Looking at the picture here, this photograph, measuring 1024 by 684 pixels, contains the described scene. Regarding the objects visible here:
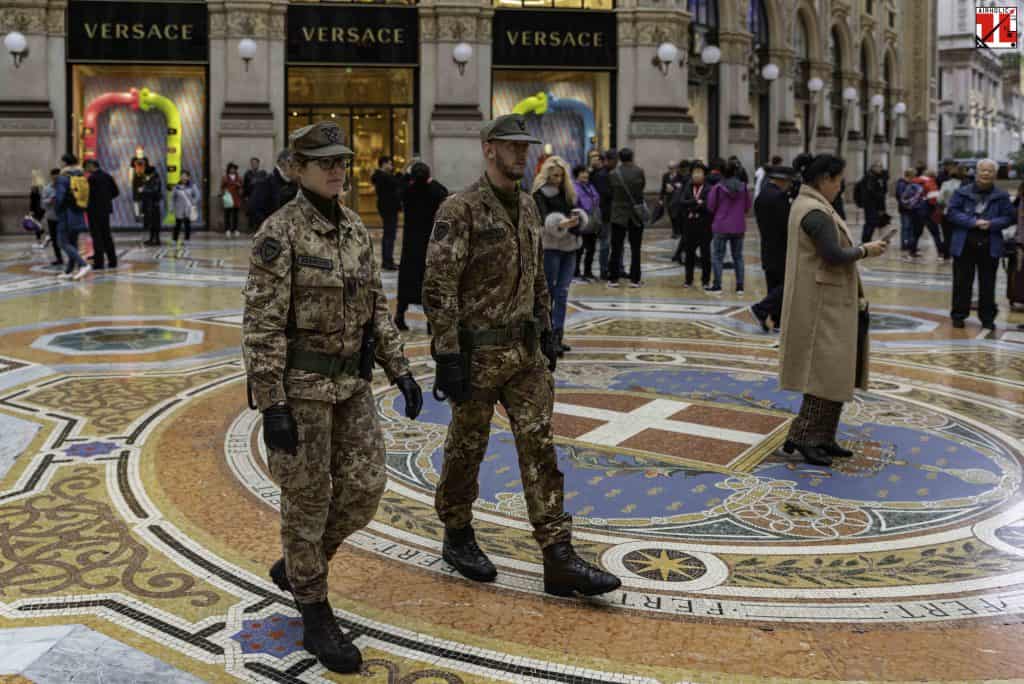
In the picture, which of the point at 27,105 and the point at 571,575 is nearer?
the point at 571,575

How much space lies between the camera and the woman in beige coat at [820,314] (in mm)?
5957

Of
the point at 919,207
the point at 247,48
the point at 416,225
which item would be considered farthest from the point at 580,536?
the point at 247,48

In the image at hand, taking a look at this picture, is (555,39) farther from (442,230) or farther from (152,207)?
(442,230)

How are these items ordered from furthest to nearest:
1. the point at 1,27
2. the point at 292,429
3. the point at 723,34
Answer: the point at 723,34 < the point at 1,27 < the point at 292,429

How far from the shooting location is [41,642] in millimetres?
3656

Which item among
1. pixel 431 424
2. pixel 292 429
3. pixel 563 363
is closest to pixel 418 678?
pixel 292 429

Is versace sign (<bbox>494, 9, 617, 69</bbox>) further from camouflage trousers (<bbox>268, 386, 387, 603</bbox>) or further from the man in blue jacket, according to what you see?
camouflage trousers (<bbox>268, 386, 387, 603</bbox>)

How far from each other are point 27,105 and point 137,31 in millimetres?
2921

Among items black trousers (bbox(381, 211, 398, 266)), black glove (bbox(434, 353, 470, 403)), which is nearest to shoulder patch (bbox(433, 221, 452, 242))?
black glove (bbox(434, 353, 470, 403))

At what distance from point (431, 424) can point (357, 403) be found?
315 centimetres

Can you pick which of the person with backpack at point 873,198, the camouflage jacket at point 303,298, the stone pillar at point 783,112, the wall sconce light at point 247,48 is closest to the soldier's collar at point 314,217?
the camouflage jacket at point 303,298

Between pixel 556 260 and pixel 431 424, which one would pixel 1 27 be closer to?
pixel 556 260

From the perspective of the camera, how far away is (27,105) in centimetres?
2334

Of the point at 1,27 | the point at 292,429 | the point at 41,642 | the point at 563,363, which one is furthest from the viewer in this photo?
the point at 1,27
